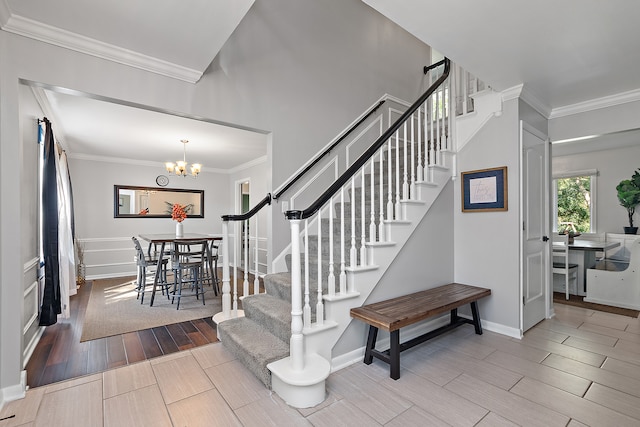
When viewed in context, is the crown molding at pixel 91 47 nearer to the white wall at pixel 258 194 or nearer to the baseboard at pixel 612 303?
the white wall at pixel 258 194

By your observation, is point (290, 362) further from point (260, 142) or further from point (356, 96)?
point (260, 142)

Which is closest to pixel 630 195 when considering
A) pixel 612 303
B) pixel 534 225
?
pixel 612 303

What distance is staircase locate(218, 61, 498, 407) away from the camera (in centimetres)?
197

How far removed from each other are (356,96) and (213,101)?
2.12 m

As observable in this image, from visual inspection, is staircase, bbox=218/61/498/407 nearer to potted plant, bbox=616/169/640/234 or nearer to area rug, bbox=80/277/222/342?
area rug, bbox=80/277/222/342

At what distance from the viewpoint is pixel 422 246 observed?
122 inches

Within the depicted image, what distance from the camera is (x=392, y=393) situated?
2.04 m

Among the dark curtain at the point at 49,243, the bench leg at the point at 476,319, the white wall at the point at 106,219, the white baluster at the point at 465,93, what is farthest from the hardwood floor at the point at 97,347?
the white baluster at the point at 465,93

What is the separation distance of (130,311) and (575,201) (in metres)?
7.88

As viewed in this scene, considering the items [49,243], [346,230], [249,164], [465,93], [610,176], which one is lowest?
[49,243]

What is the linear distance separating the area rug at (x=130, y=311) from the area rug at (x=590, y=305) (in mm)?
4811

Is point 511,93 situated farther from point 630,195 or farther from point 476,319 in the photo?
point 630,195

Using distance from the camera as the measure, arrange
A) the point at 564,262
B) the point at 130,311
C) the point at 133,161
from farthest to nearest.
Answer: the point at 133,161 < the point at 564,262 < the point at 130,311

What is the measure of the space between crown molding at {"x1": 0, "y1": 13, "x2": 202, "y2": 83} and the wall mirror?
475cm
